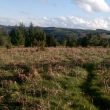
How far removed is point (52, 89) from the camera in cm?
1697

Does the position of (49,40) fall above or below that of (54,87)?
below

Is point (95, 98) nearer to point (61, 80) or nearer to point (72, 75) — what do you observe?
point (61, 80)

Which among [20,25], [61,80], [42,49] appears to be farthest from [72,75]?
[20,25]

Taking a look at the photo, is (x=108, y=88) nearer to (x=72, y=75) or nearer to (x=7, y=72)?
(x=72, y=75)

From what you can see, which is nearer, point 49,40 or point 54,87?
point 54,87

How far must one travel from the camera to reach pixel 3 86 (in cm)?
1762

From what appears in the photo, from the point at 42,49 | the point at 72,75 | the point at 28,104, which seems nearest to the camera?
the point at 28,104

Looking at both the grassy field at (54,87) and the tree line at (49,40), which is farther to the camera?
the tree line at (49,40)

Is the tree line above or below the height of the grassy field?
below

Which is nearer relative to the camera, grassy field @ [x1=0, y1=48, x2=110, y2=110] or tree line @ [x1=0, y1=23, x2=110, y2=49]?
grassy field @ [x1=0, y1=48, x2=110, y2=110]

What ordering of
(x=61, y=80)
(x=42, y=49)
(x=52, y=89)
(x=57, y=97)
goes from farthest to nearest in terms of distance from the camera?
(x=42, y=49)
(x=61, y=80)
(x=52, y=89)
(x=57, y=97)

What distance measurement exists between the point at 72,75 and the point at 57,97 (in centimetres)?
505

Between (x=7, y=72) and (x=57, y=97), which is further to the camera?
(x=7, y=72)

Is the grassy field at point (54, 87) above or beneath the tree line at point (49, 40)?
above
